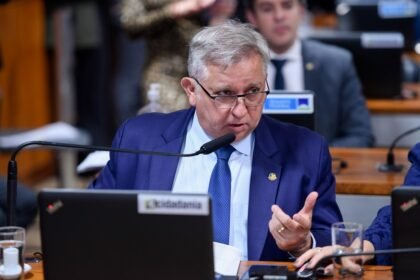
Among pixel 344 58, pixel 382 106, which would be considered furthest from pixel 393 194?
pixel 382 106

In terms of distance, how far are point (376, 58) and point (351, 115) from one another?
78cm

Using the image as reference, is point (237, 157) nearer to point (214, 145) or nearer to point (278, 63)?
point (214, 145)

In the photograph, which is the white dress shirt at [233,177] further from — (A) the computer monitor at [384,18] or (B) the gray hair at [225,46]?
(A) the computer monitor at [384,18]

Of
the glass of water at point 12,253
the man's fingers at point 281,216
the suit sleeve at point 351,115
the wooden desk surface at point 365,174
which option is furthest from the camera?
the suit sleeve at point 351,115

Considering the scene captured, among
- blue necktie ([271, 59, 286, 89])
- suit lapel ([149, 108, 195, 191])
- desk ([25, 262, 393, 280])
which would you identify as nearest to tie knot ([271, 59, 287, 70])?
blue necktie ([271, 59, 286, 89])

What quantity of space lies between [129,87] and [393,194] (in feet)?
20.6

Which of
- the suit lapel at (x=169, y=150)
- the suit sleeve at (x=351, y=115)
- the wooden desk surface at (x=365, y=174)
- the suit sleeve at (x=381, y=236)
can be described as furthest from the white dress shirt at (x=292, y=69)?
the suit sleeve at (x=381, y=236)

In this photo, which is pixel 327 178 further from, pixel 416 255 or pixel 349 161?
pixel 349 161

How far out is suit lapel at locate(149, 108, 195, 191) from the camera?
135 inches

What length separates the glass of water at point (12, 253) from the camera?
2.90 metres

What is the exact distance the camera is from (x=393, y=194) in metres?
2.69

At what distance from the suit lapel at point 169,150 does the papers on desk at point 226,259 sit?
40 cm

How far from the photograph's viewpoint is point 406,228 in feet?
8.96

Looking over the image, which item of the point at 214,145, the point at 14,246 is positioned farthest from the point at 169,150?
the point at 14,246
